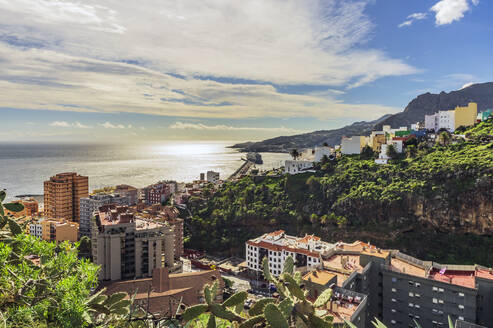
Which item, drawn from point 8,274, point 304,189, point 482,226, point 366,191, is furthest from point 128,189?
point 8,274

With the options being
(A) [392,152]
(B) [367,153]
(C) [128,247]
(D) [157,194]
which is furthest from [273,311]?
(D) [157,194]

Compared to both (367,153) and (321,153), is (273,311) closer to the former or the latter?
(367,153)

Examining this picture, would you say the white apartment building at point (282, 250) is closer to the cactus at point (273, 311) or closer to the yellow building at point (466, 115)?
the cactus at point (273, 311)

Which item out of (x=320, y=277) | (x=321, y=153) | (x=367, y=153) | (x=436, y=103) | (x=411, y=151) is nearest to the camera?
(x=320, y=277)

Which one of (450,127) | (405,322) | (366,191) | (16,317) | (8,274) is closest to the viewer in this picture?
(16,317)

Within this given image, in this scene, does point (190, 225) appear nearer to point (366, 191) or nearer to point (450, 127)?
point (366, 191)

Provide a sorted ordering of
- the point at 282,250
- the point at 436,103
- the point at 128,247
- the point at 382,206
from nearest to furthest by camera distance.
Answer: the point at 128,247 → the point at 282,250 → the point at 382,206 → the point at 436,103
